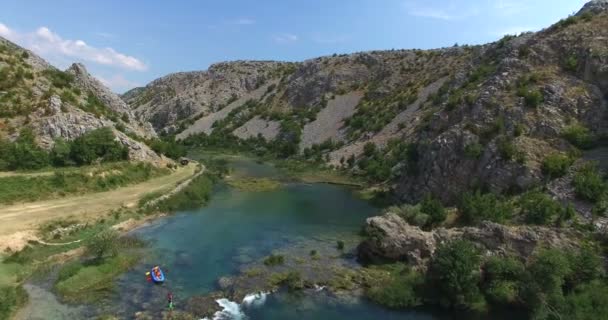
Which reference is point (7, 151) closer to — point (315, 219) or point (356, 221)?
point (315, 219)

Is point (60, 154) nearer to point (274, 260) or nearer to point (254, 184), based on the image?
point (254, 184)

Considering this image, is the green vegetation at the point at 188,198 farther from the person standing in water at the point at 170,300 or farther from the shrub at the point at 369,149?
the shrub at the point at 369,149

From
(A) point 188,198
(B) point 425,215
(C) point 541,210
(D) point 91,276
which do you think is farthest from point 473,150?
(D) point 91,276

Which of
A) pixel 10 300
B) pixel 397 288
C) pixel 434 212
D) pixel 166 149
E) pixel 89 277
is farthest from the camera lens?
pixel 166 149

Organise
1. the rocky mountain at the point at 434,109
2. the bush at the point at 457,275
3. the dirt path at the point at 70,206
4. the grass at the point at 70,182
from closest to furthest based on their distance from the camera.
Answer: the bush at the point at 457,275
the dirt path at the point at 70,206
the grass at the point at 70,182
the rocky mountain at the point at 434,109

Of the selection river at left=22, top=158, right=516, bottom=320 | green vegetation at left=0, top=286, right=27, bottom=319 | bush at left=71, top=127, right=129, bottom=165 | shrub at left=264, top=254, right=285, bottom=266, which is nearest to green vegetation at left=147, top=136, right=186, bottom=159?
bush at left=71, top=127, right=129, bottom=165

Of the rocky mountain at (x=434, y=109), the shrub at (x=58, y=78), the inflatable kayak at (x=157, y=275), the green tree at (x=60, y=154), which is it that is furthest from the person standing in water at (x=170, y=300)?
the shrub at (x=58, y=78)
